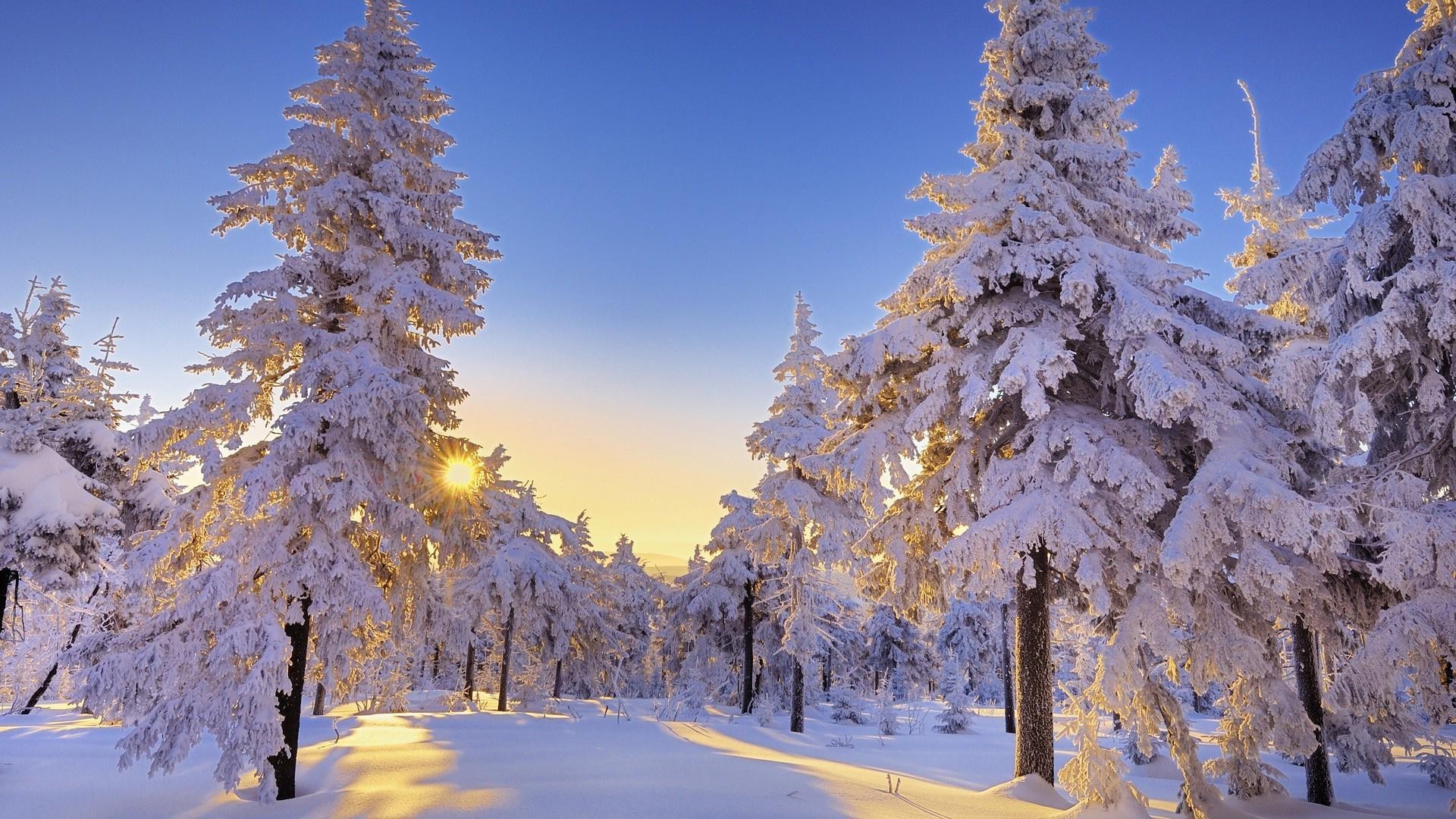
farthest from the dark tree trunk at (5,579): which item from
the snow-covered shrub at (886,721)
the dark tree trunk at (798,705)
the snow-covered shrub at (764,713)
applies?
the snow-covered shrub at (886,721)

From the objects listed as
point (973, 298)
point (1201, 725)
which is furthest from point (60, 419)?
point (1201, 725)

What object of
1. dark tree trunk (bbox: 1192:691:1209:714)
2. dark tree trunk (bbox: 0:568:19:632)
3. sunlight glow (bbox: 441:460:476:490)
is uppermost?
sunlight glow (bbox: 441:460:476:490)

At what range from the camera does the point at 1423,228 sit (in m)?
8.04

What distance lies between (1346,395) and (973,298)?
465 centimetres

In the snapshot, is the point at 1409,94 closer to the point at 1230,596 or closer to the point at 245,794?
the point at 1230,596

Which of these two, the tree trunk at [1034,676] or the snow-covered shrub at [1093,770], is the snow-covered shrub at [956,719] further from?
the snow-covered shrub at [1093,770]

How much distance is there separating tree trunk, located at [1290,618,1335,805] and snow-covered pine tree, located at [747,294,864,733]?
428 inches

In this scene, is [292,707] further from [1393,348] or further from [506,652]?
[506,652]

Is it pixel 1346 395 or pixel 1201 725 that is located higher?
pixel 1346 395

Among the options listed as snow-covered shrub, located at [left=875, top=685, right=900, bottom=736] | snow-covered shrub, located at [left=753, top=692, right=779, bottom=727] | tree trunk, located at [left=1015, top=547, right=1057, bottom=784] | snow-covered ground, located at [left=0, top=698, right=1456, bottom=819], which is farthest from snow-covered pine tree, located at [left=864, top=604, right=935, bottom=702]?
tree trunk, located at [left=1015, top=547, right=1057, bottom=784]

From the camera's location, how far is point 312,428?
9953 mm

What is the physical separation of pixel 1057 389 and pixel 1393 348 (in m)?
3.86

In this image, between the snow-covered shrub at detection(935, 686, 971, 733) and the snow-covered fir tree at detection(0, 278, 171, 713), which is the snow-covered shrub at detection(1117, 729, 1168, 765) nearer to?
the snow-covered shrub at detection(935, 686, 971, 733)

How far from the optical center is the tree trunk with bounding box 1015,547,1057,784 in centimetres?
1010
